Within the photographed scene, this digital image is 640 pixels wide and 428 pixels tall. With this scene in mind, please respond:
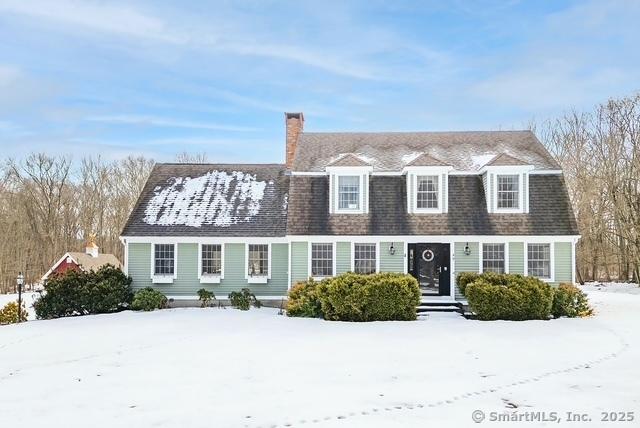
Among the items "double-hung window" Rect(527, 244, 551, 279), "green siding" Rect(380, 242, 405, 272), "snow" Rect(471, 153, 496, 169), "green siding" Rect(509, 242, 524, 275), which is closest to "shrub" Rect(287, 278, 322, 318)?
"green siding" Rect(380, 242, 405, 272)

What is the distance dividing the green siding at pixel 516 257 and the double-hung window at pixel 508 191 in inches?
60.8

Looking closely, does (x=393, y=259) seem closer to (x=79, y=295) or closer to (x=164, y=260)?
(x=164, y=260)

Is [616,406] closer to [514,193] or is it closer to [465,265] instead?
[465,265]

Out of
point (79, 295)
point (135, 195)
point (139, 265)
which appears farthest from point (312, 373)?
point (135, 195)

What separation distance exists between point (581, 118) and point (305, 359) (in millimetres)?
35530

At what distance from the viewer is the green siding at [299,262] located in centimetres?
2006

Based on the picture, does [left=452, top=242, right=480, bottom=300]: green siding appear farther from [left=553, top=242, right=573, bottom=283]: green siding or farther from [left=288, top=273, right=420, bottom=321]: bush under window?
[left=288, top=273, right=420, bottom=321]: bush under window

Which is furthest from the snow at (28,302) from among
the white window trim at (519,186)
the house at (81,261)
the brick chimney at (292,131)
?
the white window trim at (519,186)

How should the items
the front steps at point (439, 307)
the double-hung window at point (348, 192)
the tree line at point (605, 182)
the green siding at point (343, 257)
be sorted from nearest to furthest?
the front steps at point (439, 307) < the green siding at point (343, 257) < the double-hung window at point (348, 192) < the tree line at point (605, 182)

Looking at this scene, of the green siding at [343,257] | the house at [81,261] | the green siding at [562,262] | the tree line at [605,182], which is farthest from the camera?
the tree line at [605,182]

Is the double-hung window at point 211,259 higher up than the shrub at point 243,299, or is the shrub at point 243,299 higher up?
the double-hung window at point 211,259

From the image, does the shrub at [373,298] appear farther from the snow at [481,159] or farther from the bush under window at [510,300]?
the snow at [481,159]

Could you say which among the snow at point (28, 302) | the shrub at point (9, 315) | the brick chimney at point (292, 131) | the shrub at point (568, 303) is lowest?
the snow at point (28, 302)

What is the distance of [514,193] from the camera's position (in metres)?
20.2
